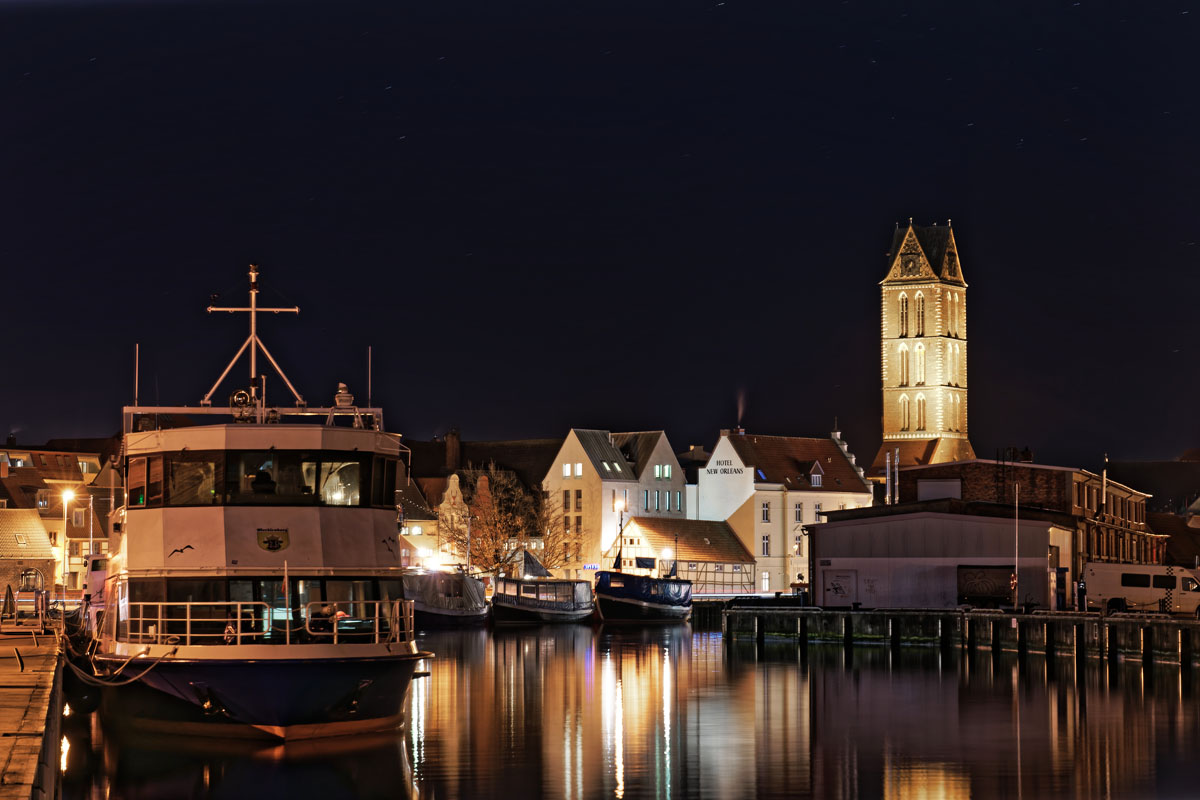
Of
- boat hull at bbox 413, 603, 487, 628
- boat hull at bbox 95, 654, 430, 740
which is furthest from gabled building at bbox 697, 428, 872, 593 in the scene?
boat hull at bbox 95, 654, 430, 740

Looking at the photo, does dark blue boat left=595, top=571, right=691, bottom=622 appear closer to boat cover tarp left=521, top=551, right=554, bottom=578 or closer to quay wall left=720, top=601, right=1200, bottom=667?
boat cover tarp left=521, top=551, right=554, bottom=578

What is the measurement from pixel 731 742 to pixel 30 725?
58.2 ft

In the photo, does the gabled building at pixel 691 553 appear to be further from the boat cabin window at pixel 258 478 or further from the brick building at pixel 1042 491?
the boat cabin window at pixel 258 478

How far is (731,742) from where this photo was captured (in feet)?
133

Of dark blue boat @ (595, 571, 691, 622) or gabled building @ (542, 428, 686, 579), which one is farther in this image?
gabled building @ (542, 428, 686, 579)

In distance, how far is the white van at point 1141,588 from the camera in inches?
3115

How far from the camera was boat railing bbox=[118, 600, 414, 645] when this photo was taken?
34.1 m

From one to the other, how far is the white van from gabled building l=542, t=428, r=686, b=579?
152 ft

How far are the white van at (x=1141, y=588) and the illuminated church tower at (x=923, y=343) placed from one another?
3658 inches

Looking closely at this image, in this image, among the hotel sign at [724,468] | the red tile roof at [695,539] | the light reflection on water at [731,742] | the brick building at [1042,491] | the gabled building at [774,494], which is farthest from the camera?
the hotel sign at [724,468]

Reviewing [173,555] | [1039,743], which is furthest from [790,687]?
[173,555]

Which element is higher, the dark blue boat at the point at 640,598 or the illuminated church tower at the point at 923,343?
the illuminated church tower at the point at 923,343

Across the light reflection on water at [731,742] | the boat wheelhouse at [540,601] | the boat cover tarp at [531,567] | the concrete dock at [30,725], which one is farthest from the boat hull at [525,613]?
the concrete dock at [30,725]

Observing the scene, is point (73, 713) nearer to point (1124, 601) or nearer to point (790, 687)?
point (790, 687)
